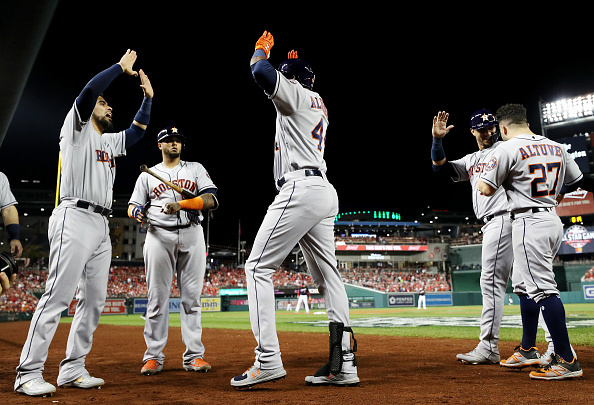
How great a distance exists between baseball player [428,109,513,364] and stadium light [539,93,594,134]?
32.9 meters

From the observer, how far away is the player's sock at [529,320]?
3770 mm

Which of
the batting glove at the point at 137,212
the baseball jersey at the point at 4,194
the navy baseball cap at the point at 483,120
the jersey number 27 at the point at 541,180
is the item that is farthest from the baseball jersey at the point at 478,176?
the baseball jersey at the point at 4,194

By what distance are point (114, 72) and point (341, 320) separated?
2.65m

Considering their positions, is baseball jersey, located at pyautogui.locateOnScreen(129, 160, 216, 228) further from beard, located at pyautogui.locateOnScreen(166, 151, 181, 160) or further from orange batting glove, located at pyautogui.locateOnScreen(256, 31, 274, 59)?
orange batting glove, located at pyautogui.locateOnScreen(256, 31, 274, 59)

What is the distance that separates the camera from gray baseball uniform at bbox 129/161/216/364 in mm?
4020

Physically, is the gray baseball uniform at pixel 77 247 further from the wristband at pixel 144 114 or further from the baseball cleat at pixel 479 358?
the baseball cleat at pixel 479 358

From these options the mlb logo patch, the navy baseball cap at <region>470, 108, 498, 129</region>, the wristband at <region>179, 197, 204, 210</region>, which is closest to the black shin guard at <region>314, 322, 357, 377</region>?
the wristband at <region>179, 197, 204, 210</region>

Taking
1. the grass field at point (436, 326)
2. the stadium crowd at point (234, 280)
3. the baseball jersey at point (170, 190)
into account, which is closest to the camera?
the baseball jersey at point (170, 190)

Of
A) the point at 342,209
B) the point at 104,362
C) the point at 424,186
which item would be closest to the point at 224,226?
the point at 342,209

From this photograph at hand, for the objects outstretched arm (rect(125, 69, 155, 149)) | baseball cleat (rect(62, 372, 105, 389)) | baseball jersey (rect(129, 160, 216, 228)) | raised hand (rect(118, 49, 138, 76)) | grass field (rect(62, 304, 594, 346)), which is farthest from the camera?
grass field (rect(62, 304, 594, 346))

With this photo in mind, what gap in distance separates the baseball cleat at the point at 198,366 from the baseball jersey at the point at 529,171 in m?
2.99

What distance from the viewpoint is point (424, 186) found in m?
58.9

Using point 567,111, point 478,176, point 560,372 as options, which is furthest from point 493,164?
point 567,111

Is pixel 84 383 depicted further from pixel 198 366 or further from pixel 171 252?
pixel 171 252
